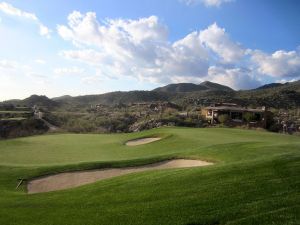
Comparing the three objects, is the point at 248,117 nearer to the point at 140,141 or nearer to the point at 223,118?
the point at 223,118

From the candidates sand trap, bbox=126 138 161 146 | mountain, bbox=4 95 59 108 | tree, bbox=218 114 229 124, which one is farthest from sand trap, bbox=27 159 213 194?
mountain, bbox=4 95 59 108

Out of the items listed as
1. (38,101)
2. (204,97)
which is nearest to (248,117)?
(204,97)

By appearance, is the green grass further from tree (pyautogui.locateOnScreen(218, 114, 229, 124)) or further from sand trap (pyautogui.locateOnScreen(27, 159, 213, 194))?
tree (pyautogui.locateOnScreen(218, 114, 229, 124))

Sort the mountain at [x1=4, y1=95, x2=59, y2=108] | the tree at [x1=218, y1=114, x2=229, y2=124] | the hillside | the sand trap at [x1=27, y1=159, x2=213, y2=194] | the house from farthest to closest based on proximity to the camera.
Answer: the mountain at [x1=4, y1=95, x2=59, y2=108] → the hillside → the tree at [x1=218, y1=114, x2=229, y2=124] → the house → the sand trap at [x1=27, y1=159, x2=213, y2=194]

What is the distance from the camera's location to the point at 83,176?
20.1 metres

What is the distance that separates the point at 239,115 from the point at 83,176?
5413 centimetres

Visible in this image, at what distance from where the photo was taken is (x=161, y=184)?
13555 mm

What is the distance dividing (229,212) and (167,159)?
1184 cm

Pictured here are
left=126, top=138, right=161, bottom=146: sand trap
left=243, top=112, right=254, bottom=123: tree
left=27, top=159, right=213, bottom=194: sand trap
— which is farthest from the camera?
left=243, top=112, right=254, bottom=123: tree

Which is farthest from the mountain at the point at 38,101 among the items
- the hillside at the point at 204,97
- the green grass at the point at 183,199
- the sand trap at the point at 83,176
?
the green grass at the point at 183,199

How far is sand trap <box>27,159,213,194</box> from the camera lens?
1889 centimetres

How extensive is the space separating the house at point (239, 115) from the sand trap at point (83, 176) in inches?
1701

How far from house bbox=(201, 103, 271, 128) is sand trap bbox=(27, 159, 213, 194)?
4321cm

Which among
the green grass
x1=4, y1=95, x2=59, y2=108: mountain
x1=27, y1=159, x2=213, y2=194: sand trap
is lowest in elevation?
x1=27, y1=159, x2=213, y2=194: sand trap
